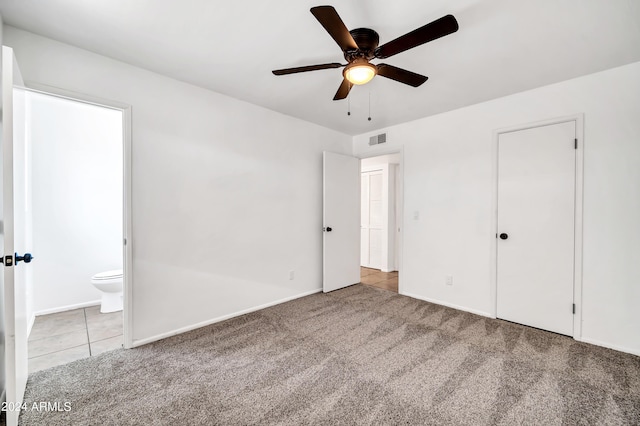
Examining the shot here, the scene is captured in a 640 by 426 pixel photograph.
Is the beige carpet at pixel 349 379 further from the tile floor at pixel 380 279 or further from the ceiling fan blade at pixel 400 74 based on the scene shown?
the ceiling fan blade at pixel 400 74

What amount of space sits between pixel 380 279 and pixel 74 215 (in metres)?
4.58

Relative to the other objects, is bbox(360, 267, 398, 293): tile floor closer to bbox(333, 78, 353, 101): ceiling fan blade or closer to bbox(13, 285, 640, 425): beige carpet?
bbox(13, 285, 640, 425): beige carpet

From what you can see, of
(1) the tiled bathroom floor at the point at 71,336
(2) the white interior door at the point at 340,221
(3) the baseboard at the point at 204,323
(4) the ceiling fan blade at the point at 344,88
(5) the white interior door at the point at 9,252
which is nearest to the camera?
(5) the white interior door at the point at 9,252

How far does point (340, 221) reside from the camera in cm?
412

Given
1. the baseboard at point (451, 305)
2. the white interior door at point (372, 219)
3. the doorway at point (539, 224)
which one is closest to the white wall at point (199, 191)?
the baseboard at point (451, 305)

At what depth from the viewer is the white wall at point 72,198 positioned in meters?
3.17

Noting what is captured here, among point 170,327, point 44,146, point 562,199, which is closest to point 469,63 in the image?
point 562,199

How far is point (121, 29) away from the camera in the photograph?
1883 millimetres

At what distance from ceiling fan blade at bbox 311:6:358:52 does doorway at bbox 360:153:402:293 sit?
12.0ft

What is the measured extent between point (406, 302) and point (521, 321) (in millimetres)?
1216

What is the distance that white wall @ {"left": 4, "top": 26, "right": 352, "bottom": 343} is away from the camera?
2281 millimetres

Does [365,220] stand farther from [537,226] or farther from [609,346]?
[609,346]

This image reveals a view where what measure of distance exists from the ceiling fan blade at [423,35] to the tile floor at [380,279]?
3298 mm

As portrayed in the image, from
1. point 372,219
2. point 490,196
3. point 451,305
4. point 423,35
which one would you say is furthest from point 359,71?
point 372,219
